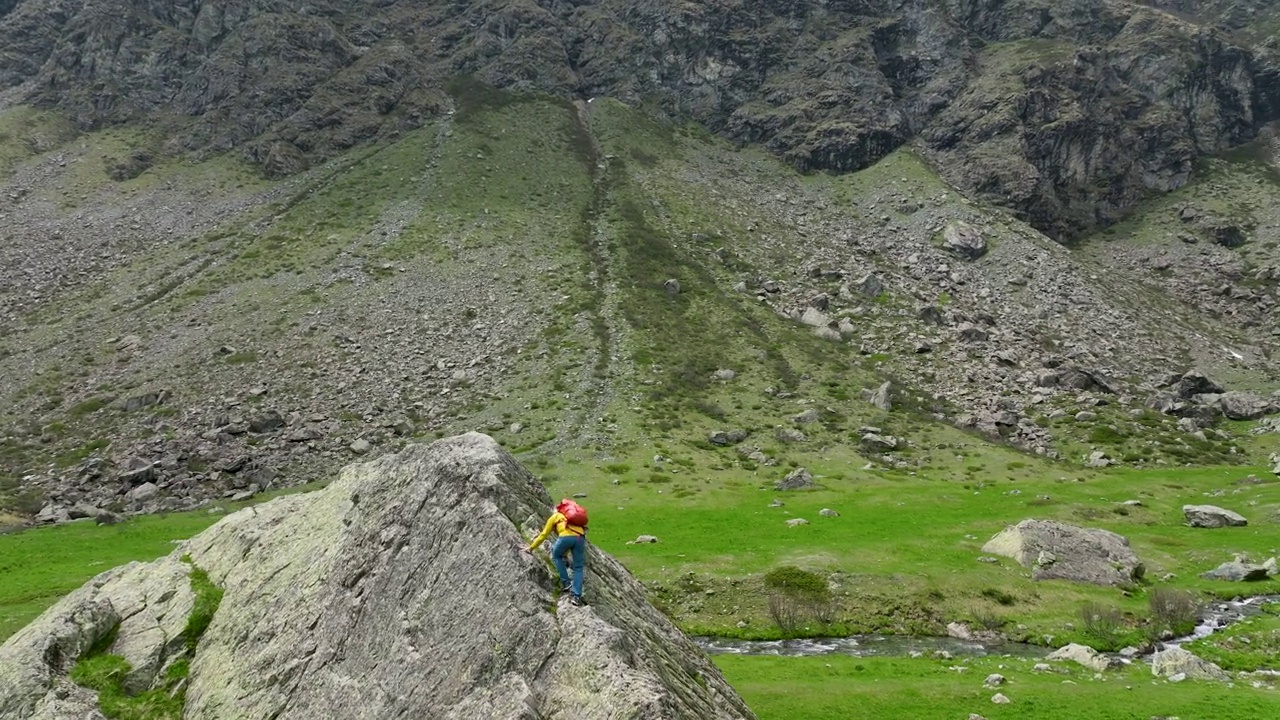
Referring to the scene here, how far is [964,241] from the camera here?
439 feet

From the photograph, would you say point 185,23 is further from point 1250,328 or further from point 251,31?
point 1250,328

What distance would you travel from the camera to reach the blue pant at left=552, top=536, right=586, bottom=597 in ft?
46.9

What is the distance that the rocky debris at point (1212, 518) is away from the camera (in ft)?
194

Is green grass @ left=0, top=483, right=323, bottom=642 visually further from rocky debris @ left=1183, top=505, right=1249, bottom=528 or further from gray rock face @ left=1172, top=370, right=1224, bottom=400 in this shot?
gray rock face @ left=1172, top=370, right=1224, bottom=400

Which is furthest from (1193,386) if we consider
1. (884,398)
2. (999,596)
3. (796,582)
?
(796,582)

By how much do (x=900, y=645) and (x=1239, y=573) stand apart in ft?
85.5

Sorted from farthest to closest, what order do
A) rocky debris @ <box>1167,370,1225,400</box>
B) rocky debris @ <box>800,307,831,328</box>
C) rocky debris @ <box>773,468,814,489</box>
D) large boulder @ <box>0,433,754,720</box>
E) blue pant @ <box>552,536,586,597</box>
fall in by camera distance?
rocky debris @ <box>800,307,831,328</box>
rocky debris @ <box>1167,370,1225,400</box>
rocky debris @ <box>773,468,814,489</box>
blue pant @ <box>552,536,586,597</box>
large boulder @ <box>0,433,754,720</box>

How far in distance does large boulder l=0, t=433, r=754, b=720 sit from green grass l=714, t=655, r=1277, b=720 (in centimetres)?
1475

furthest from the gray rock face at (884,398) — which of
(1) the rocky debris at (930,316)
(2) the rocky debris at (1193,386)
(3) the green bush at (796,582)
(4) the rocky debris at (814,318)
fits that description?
(3) the green bush at (796,582)

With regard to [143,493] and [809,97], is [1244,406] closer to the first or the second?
[809,97]

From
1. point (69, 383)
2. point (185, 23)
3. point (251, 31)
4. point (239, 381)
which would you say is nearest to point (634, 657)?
point (239, 381)

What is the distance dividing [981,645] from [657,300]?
8213cm

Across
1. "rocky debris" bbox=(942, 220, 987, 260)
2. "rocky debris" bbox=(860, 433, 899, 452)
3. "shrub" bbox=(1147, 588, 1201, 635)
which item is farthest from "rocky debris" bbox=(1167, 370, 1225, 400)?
"shrub" bbox=(1147, 588, 1201, 635)

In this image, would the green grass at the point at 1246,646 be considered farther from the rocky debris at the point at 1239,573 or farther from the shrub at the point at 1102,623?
the rocky debris at the point at 1239,573
